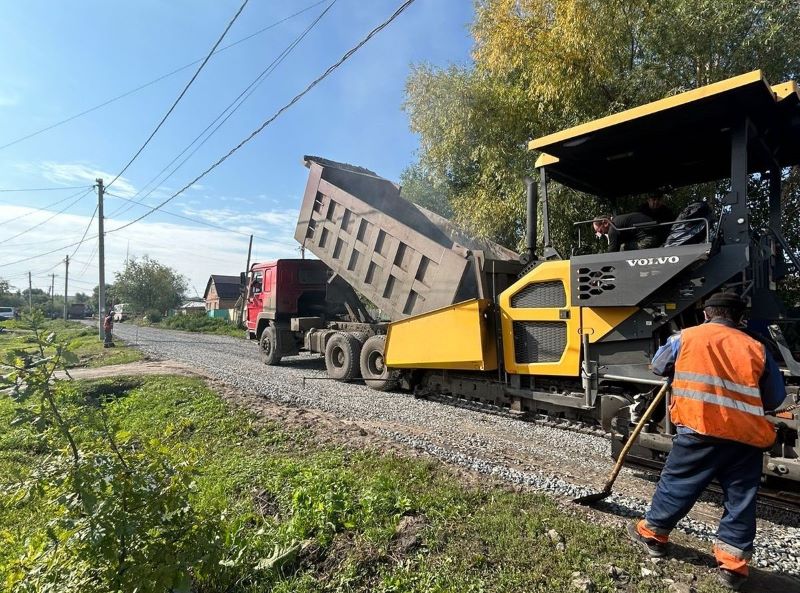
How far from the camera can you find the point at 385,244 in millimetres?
8023

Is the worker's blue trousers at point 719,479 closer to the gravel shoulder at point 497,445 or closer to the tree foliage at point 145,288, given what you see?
the gravel shoulder at point 497,445

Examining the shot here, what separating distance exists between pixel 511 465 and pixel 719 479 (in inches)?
73.7

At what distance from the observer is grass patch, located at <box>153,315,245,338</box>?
25795mm

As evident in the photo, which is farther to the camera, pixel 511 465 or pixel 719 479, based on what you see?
pixel 511 465

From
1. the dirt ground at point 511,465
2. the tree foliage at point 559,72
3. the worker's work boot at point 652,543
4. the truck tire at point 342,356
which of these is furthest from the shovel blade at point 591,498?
the truck tire at point 342,356

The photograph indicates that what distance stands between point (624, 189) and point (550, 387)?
2.62 meters

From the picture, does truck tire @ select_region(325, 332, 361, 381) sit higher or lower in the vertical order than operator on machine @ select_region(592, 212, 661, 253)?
lower

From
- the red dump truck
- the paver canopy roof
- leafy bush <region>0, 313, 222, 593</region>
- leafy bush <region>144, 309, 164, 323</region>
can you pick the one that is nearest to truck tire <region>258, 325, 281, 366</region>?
the red dump truck

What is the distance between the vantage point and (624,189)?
5859mm

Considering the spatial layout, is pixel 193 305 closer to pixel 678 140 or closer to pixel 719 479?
pixel 678 140

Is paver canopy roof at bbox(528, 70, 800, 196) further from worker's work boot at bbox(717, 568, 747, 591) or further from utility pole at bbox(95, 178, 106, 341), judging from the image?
utility pole at bbox(95, 178, 106, 341)

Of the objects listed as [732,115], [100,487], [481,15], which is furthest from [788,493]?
[481,15]

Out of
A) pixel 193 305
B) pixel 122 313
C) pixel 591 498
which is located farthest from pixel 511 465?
pixel 193 305

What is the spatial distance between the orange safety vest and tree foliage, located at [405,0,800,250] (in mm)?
5587
